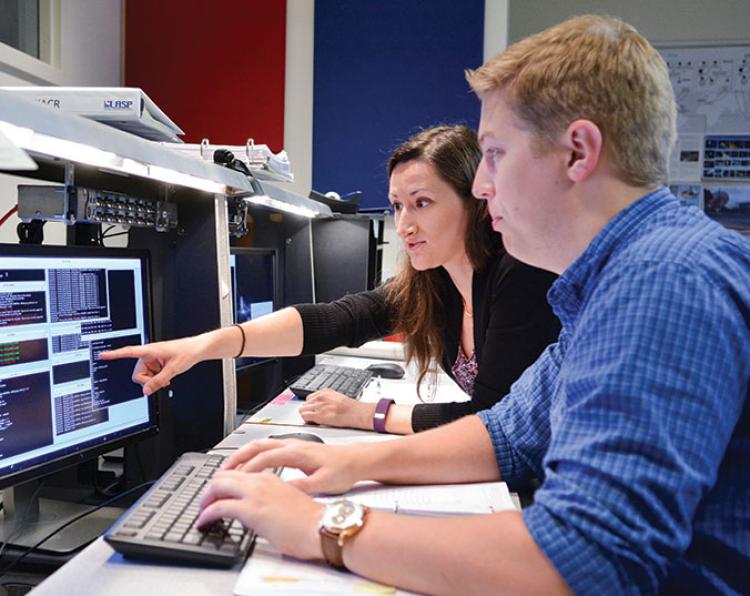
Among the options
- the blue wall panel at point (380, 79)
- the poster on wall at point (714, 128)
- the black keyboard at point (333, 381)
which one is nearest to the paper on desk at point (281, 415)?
the black keyboard at point (333, 381)

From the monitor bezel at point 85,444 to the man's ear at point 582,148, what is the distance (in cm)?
73

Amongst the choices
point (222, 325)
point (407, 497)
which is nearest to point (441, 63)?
point (222, 325)

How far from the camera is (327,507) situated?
69cm

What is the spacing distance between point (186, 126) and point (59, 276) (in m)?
2.48

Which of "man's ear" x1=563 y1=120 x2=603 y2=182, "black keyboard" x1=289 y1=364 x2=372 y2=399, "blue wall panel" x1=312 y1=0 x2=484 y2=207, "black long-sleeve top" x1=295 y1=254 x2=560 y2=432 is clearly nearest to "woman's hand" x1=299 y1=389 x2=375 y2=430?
"black long-sleeve top" x1=295 y1=254 x2=560 y2=432

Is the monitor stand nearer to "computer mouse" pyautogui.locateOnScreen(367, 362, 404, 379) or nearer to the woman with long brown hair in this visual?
the woman with long brown hair

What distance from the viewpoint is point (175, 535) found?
744 mm

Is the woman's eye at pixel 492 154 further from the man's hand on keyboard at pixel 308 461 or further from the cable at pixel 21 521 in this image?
the cable at pixel 21 521

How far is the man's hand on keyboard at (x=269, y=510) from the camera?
2.22 ft

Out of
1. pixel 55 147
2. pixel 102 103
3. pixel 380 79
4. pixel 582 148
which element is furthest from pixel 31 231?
pixel 380 79

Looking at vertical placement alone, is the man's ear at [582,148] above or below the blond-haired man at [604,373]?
above

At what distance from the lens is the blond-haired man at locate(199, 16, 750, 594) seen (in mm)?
530

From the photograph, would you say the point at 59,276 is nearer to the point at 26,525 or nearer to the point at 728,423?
the point at 26,525

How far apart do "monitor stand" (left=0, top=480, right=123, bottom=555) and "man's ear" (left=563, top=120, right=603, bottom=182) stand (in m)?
0.85
